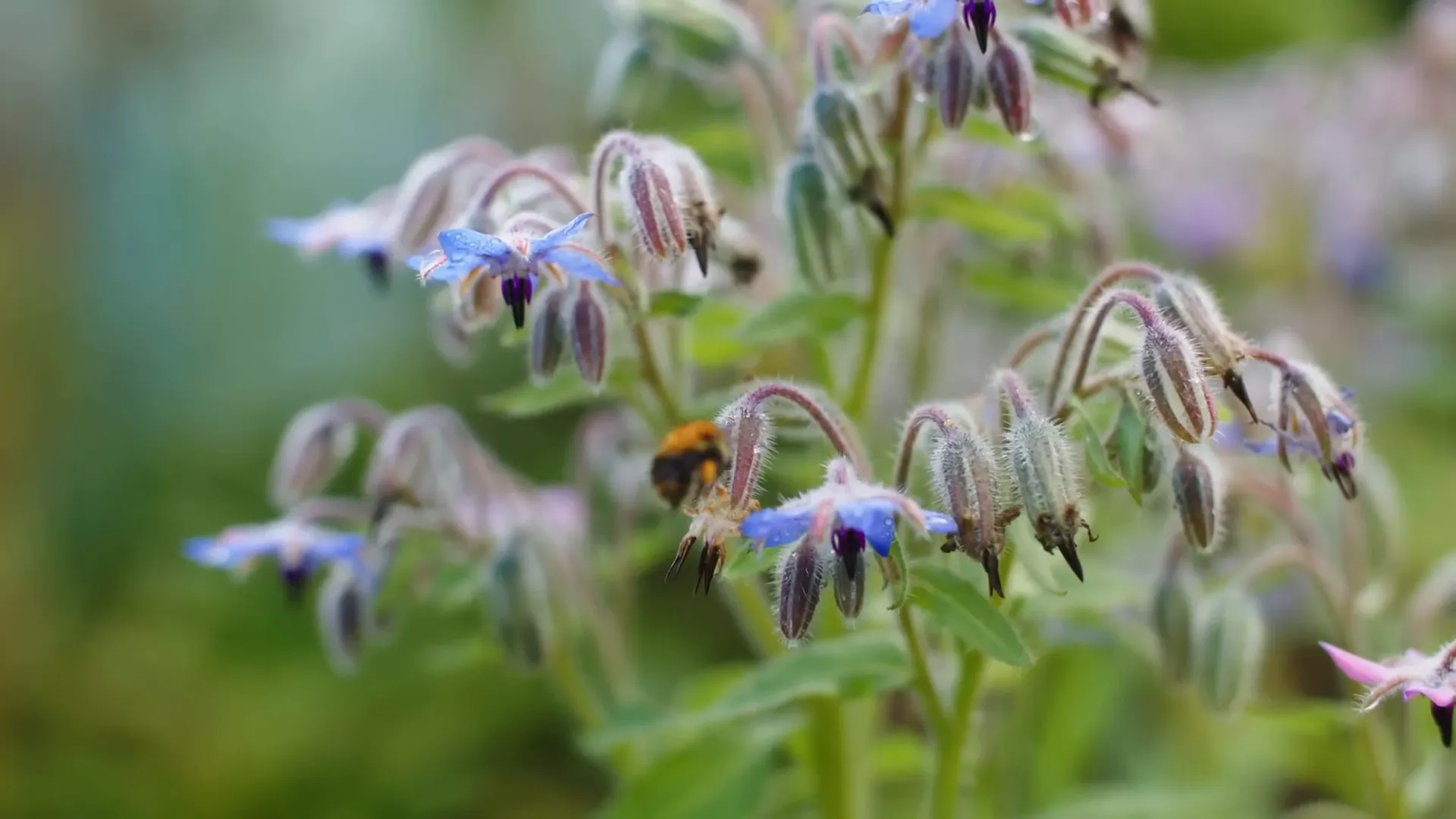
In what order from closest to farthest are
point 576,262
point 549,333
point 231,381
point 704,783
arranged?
point 576,262, point 549,333, point 704,783, point 231,381

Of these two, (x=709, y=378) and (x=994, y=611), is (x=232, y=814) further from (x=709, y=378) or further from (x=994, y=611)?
(x=994, y=611)

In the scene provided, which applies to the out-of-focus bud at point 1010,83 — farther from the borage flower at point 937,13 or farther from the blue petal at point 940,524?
the blue petal at point 940,524

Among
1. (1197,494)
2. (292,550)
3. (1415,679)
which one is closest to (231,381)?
(292,550)

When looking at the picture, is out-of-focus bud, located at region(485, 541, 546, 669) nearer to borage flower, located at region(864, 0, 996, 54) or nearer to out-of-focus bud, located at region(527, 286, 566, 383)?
out-of-focus bud, located at region(527, 286, 566, 383)

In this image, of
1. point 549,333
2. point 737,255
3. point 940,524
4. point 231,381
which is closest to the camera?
point 940,524

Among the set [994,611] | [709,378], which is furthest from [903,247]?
[709,378]

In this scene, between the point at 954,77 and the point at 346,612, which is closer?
the point at 954,77

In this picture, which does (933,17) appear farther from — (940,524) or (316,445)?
(316,445)
